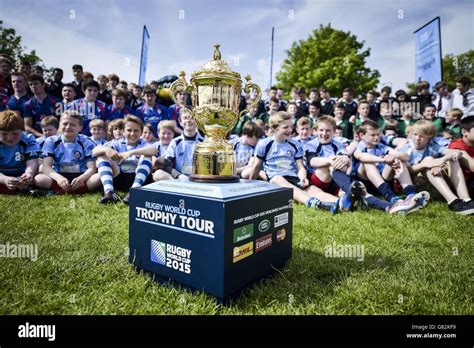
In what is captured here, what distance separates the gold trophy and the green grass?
79 centimetres

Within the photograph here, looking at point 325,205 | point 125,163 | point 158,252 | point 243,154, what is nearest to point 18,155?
point 125,163

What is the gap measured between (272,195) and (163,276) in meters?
0.89

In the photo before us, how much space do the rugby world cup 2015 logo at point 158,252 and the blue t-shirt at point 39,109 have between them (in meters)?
5.96

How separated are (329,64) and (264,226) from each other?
2125 centimetres

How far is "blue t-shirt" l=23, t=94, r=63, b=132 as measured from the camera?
6.11 m

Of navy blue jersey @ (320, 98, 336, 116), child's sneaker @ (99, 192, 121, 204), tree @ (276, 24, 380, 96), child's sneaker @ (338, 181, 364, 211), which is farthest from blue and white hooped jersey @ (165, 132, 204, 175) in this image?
tree @ (276, 24, 380, 96)

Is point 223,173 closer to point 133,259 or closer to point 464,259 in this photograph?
point 133,259

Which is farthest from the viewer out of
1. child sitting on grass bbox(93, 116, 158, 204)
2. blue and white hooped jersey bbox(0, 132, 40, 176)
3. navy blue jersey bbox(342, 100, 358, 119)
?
navy blue jersey bbox(342, 100, 358, 119)

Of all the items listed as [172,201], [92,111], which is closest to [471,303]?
[172,201]

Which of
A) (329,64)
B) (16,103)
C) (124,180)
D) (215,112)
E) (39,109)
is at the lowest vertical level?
(124,180)

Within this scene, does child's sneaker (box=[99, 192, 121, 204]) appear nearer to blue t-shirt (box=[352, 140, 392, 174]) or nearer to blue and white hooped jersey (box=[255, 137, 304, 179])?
blue and white hooped jersey (box=[255, 137, 304, 179])

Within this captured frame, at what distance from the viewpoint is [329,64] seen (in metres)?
20.2

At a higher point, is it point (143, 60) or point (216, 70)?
point (143, 60)

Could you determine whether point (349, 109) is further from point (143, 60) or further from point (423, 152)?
point (143, 60)
